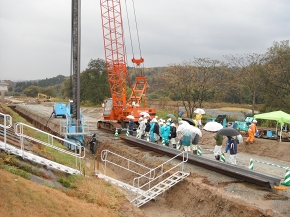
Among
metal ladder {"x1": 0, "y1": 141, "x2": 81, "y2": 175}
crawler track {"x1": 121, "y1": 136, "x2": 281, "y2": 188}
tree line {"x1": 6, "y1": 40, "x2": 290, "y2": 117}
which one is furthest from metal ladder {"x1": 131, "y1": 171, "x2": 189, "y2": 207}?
tree line {"x1": 6, "y1": 40, "x2": 290, "y2": 117}

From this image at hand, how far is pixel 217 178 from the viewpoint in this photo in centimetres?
1122

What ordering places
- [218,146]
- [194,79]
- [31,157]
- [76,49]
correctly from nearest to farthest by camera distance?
[31,157], [218,146], [76,49], [194,79]

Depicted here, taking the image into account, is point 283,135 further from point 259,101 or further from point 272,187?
point 259,101

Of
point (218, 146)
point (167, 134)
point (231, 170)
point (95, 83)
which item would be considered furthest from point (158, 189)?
point (95, 83)

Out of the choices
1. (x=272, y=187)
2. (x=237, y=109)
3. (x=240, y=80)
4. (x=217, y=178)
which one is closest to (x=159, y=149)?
(x=217, y=178)

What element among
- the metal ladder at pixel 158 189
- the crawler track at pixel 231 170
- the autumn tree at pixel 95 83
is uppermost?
the autumn tree at pixel 95 83

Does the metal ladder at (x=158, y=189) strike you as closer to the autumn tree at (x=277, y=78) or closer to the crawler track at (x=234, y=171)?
the crawler track at (x=234, y=171)

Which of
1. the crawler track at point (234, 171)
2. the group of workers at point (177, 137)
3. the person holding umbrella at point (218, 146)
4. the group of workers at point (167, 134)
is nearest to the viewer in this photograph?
the crawler track at point (234, 171)

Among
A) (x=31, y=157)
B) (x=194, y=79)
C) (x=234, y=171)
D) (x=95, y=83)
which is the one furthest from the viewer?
(x=95, y=83)

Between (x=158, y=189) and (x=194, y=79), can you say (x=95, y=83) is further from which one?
(x=158, y=189)

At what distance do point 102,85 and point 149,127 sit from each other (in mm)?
32905

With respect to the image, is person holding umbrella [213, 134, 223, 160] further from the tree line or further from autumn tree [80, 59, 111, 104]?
autumn tree [80, 59, 111, 104]

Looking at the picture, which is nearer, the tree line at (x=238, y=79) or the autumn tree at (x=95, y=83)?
the tree line at (x=238, y=79)

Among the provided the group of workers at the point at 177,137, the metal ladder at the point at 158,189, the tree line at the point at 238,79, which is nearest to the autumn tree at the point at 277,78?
the tree line at the point at 238,79
